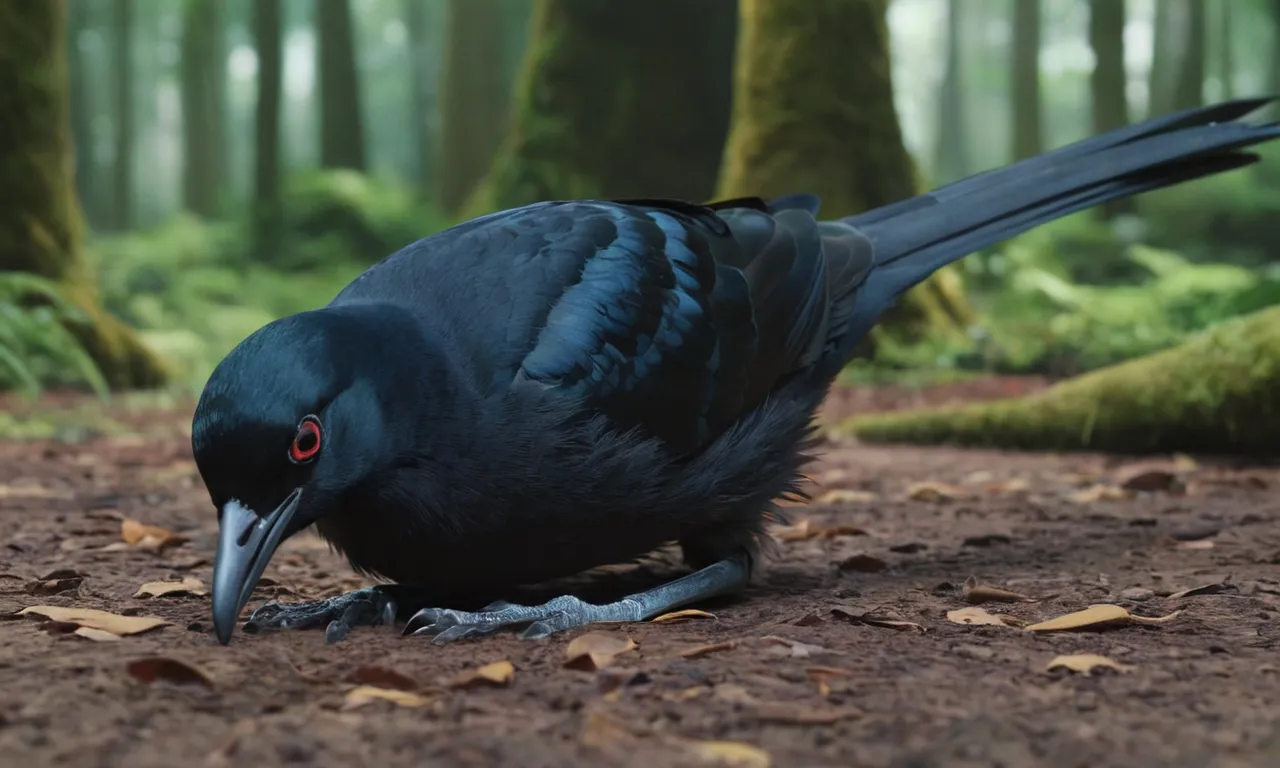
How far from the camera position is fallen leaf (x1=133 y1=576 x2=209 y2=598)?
3.20 metres

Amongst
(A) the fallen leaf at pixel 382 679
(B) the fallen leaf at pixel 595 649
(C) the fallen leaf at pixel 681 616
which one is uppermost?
(A) the fallen leaf at pixel 382 679

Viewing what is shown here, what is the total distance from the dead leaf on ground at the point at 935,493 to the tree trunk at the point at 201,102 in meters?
19.7

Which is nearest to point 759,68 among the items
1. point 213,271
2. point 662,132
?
point 662,132

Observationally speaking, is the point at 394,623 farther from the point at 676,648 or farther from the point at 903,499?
the point at 903,499

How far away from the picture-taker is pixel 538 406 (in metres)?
2.94

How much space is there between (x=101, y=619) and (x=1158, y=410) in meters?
4.83

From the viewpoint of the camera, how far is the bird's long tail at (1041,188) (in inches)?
158

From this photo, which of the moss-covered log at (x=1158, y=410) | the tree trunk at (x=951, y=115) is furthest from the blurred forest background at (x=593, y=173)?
the tree trunk at (x=951, y=115)

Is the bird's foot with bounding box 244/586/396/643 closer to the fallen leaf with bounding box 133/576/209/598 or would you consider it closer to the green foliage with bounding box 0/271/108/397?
the fallen leaf with bounding box 133/576/209/598

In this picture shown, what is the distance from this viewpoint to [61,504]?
477 cm

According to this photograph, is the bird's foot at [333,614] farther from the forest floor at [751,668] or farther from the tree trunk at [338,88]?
the tree trunk at [338,88]

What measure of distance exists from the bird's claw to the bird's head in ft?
1.17

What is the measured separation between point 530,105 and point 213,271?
542cm

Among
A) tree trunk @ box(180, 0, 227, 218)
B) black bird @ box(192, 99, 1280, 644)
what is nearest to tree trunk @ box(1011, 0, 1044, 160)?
tree trunk @ box(180, 0, 227, 218)
